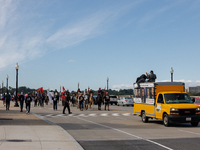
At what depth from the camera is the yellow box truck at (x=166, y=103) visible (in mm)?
17250

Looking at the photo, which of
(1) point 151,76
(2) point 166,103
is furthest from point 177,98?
(1) point 151,76

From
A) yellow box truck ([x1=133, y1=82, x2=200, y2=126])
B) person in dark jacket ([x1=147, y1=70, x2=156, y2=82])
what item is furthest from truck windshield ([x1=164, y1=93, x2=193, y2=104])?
person in dark jacket ([x1=147, y1=70, x2=156, y2=82])

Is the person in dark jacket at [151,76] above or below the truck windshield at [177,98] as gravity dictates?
above

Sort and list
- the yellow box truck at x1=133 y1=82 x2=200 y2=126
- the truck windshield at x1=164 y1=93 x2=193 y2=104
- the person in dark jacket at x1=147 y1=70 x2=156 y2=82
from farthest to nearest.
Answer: the person in dark jacket at x1=147 y1=70 x2=156 y2=82 < the truck windshield at x1=164 y1=93 x2=193 y2=104 < the yellow box truck at x1=133 y1=82 x2=200 y2=126

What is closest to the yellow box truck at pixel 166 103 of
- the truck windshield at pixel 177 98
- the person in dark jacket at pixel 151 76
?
the truck windshield at pixel 177 98

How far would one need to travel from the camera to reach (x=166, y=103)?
59.1 feet

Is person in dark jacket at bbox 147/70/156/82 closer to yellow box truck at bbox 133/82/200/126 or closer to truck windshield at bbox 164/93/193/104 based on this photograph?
yellow box truck at bbox 133/82/200/126

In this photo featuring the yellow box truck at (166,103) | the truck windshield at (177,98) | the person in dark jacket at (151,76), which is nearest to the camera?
the yellow box truck at (166,103)

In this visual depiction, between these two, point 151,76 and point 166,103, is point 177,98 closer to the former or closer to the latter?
point 166,103

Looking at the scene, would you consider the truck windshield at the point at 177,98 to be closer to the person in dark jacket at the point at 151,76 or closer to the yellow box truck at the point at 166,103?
the yellow box truck at the point at 166,103

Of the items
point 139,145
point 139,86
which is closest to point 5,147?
point 139,145

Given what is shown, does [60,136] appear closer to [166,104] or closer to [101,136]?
[101,136]

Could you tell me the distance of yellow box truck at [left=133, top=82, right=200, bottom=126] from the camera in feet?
56.6

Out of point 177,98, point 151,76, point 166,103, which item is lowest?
point 166,103
